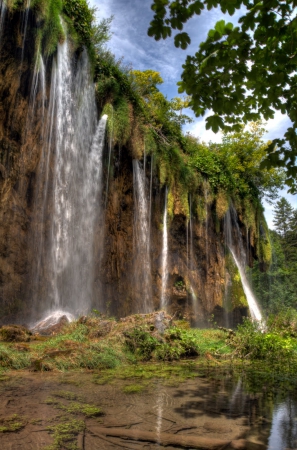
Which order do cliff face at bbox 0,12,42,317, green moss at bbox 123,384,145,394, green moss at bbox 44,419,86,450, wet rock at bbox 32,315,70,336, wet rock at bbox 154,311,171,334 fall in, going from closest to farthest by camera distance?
1. green moss at bbox 44,419,86,450
2. green moss at bbox 123,384,145,394
3. wet rock at bbox 154,311,171,334
4. wet rock at bbox 32,315,70,336
5. cliff face at bbox 0,12,42,317

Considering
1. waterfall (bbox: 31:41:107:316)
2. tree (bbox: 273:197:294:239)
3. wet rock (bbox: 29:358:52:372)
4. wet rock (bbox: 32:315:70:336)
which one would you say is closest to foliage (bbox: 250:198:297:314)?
tree (bbox: 273:197:294:239)

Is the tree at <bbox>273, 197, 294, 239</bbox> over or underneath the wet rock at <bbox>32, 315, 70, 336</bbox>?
over

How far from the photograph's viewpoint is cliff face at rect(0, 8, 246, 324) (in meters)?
12.0

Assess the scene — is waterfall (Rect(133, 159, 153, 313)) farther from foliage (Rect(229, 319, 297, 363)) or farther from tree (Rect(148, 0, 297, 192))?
tree (Rect(148, 0, 297, 192))

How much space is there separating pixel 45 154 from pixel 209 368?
968cm

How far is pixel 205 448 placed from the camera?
2.73m

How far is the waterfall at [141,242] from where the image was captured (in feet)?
54.7

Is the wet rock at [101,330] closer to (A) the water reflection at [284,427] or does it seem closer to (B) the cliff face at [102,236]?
(B) the cliff face at [102,236]

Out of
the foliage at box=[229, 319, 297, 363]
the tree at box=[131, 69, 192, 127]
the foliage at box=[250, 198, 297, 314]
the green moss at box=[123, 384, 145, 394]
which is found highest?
the tree at box=[131, 69, 192, 127]

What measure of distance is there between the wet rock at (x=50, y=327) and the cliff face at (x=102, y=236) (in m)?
1.78

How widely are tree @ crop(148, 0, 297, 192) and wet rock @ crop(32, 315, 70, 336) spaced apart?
7293mm

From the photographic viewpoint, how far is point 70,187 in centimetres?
1408

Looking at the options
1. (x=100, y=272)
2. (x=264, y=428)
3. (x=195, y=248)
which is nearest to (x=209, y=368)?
(x=264, y=428)

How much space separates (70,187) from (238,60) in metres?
11.4
